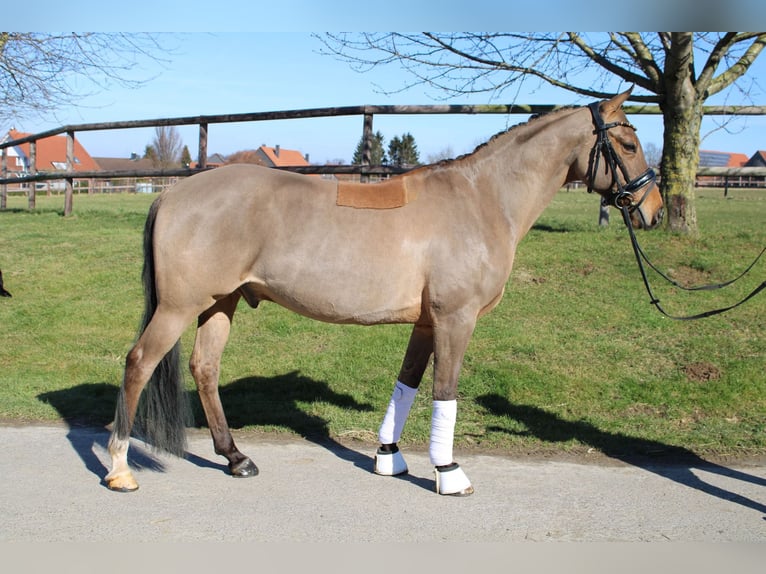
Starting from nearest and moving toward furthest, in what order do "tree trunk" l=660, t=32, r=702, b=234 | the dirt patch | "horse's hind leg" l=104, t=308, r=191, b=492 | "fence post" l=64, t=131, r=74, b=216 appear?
"horse's hind leg" l=104, t=308, r=191, b=492 < the dirt patch < "tree trunk" l=660, t=32, r=702, b=234 < "fence post" l=64, t=131, r=74, b=216

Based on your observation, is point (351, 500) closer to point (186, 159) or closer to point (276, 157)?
point (276, 157)

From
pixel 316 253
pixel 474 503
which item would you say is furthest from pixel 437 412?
pixel 316 253

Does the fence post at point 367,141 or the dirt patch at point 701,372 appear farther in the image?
the fence post at point 367,141

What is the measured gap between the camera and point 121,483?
4.23 meters

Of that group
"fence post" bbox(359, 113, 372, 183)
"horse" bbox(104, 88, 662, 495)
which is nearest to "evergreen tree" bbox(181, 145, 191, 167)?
"fence post" bbox(359, 113, 372, 183)

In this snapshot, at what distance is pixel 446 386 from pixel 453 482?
1.93 feet

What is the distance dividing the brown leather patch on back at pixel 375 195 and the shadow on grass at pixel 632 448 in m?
2.16

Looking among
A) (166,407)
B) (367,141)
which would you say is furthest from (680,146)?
(166,407)

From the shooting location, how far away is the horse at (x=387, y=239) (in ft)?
13.9

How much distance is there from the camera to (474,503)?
13.3ft

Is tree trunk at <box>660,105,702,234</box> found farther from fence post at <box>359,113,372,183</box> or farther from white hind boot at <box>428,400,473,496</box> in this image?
white hind boot at <box>428,400,473,496</box>

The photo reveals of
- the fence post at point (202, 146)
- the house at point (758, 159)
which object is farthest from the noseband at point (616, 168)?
the house at point (758, 159)

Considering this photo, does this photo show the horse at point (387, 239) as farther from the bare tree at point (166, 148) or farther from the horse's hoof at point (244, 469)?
the bare tree at point (166, 148)

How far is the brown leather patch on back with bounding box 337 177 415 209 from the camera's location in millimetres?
4344
